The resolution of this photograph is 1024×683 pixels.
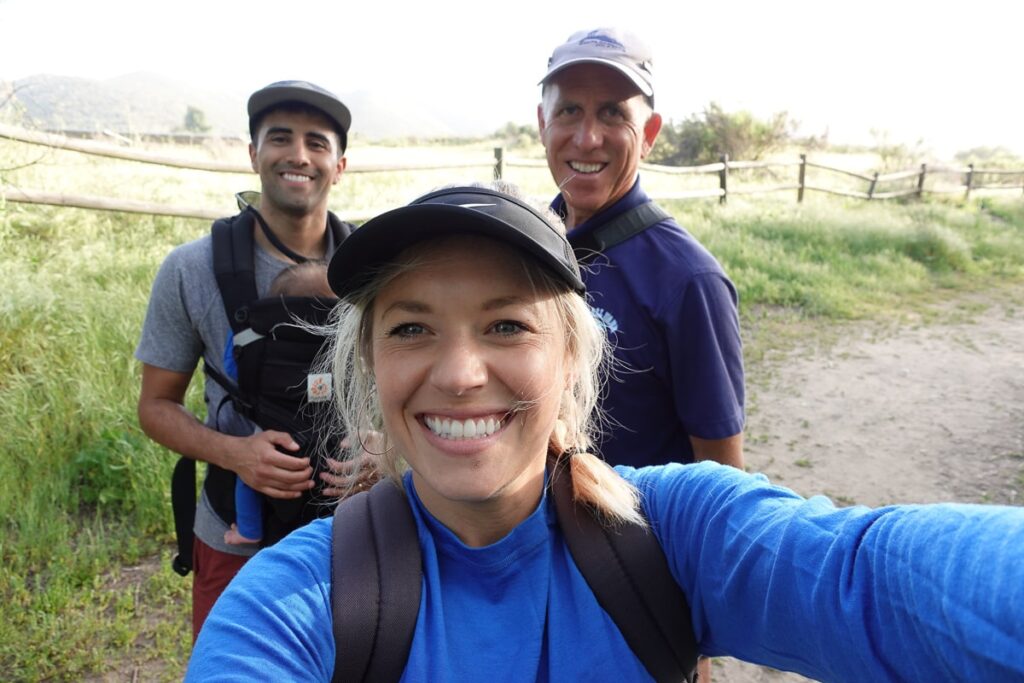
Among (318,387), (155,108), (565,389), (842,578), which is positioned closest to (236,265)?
(318,387)

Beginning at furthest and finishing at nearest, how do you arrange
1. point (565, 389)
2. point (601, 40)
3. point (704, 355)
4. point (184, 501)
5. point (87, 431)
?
point (87, 431) < point (184, 501) < point (601, 40) < point (704, 355) < point (565, 389)

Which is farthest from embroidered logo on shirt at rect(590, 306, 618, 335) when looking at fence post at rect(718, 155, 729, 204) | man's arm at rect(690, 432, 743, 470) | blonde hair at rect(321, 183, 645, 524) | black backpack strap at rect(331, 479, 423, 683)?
fence post at rect(718, 155, 729, 204)

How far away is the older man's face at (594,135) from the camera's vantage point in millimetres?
2109

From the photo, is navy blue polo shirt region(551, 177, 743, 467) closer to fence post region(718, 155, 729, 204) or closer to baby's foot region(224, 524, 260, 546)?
baby's foot region(224, 524, 260, 546)

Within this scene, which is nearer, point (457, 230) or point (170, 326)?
point (457, 230)

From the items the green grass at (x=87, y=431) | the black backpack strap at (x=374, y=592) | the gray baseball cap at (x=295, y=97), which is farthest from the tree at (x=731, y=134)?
the black backpack strap at (x=374, y=592)

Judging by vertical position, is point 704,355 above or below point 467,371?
below

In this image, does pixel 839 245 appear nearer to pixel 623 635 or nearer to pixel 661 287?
pixel 661 287

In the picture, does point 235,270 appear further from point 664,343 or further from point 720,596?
point 720,596

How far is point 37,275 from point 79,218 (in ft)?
6.17

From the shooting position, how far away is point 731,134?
850 inches

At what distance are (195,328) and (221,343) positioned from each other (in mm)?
97

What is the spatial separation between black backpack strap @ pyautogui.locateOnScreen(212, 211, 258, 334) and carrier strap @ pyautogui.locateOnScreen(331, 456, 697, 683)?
3.45 ft

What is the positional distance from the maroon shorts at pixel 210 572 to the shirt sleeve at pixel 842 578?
1.46 meters
